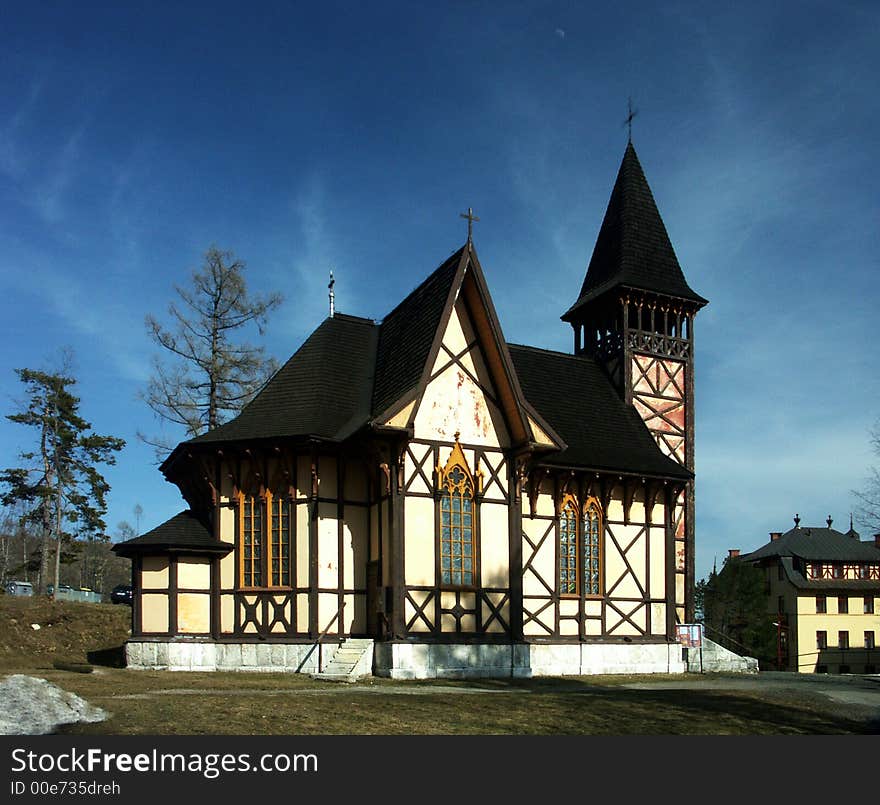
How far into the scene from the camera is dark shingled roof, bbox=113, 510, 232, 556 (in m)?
26.2

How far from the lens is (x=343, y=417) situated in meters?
27.4

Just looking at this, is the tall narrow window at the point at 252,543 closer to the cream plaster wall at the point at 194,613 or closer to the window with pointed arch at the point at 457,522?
the cream plaster wall at the point at 194,613

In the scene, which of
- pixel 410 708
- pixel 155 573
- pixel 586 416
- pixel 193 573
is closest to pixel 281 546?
pixel 193 573

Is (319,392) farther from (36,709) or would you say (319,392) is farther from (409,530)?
(36,709)

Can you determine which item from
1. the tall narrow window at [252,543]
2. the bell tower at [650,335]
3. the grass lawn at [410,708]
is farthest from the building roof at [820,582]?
the tall narrow window at [252,543]

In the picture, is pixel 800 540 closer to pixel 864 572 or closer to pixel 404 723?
pixel 864 572

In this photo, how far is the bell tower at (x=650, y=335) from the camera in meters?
34.8

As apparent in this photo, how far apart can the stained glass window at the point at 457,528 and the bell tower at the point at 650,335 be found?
31.9ft

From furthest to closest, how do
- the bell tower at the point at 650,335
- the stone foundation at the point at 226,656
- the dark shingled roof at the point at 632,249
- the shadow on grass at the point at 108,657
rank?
the dark shingled roof at the point at 632,249 < the bell tower at the point at 650,335 < the shadow on grass at the point at 108,657 < the stone foundation at the point at 226,656

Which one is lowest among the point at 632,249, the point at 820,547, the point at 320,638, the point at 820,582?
the point at 820,582

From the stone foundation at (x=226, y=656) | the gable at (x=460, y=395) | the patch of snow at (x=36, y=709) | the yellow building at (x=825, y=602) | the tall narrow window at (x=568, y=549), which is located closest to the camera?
the patch of snow at (x=36, y=709)

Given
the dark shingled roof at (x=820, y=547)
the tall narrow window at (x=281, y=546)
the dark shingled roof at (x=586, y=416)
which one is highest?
the dark shingled roof at (x=586, y=416)

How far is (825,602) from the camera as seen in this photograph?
66.8 meters

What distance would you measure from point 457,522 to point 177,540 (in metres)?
7.71
